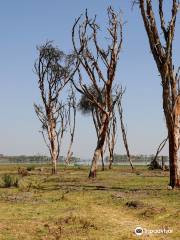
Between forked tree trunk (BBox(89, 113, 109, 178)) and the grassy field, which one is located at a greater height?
forked tree trunk (BBox(89, 113, 109, 178))

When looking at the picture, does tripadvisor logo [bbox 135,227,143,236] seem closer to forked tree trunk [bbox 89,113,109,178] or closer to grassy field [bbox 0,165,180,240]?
grassy field [bbox 0,165,180,240]

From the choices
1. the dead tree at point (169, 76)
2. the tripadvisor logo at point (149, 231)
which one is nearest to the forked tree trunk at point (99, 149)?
the dead tree at point (169, 76)

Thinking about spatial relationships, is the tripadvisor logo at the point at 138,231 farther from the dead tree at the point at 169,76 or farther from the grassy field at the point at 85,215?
the dead tree at the point at 169,76

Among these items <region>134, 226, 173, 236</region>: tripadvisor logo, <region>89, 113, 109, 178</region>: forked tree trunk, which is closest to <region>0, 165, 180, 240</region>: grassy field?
<region>134, 226, 173, 236</region>: tripadvisor logo

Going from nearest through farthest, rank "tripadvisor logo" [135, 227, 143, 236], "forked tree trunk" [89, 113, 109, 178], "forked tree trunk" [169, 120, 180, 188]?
"tripadvisor logo" [135, 227, 143, 236], "forked tree trunk" [169, 120, 180, 188], "forked tree trunk" [89, 113, 109, 178]

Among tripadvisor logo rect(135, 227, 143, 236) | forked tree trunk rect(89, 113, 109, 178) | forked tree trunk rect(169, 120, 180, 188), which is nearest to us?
tripadvisor logo rect(135, 227, 143, 236)

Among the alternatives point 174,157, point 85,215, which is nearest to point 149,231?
point 85,215

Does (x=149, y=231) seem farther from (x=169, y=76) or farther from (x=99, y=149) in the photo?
(x=99, y=149)

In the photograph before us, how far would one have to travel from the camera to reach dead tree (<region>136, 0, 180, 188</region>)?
18125mm

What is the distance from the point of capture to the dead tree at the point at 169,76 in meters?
18.1

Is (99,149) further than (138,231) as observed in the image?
Yes

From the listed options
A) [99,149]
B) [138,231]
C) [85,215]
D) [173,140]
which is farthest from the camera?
[99,149]

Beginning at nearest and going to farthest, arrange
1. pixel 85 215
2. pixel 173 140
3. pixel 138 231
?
pixel 138 231
pixel 85 215
pixel 173 140

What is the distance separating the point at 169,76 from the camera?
60.7 ft
